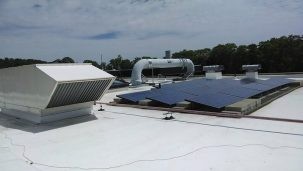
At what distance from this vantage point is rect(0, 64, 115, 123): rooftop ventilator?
1215 centimetres

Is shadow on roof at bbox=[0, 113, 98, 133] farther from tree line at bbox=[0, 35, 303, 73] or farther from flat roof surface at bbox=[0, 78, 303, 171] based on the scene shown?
tree line at bbox=[0, 35, 303, 73]

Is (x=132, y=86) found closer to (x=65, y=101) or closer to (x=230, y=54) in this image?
(x=65, y=101)

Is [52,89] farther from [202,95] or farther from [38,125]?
[202,95]

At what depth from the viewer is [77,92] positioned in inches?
521

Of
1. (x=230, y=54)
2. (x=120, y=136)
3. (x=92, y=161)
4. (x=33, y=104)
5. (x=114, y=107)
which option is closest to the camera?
(x=92, y=161)

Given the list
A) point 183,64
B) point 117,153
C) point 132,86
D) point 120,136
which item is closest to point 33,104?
point 120,136

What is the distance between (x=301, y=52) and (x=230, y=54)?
1172 cm

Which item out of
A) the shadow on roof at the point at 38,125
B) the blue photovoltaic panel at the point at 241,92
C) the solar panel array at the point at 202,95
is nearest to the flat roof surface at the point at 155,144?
the shadow on roof at the point at 38,125

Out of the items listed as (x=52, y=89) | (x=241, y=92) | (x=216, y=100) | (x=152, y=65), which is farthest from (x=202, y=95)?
(x=152, y=65)

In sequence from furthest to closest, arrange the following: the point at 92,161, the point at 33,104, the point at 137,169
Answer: the point at 33,104 → the point at 92,161 → the point at 137,169

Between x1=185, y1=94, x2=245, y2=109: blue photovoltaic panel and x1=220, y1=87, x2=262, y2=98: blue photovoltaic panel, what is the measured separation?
0.80 m

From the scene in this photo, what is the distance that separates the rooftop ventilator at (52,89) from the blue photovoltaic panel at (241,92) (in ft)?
21.7

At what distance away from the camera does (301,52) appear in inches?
1807

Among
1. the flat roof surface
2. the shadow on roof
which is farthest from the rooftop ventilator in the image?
the flat roof surface
